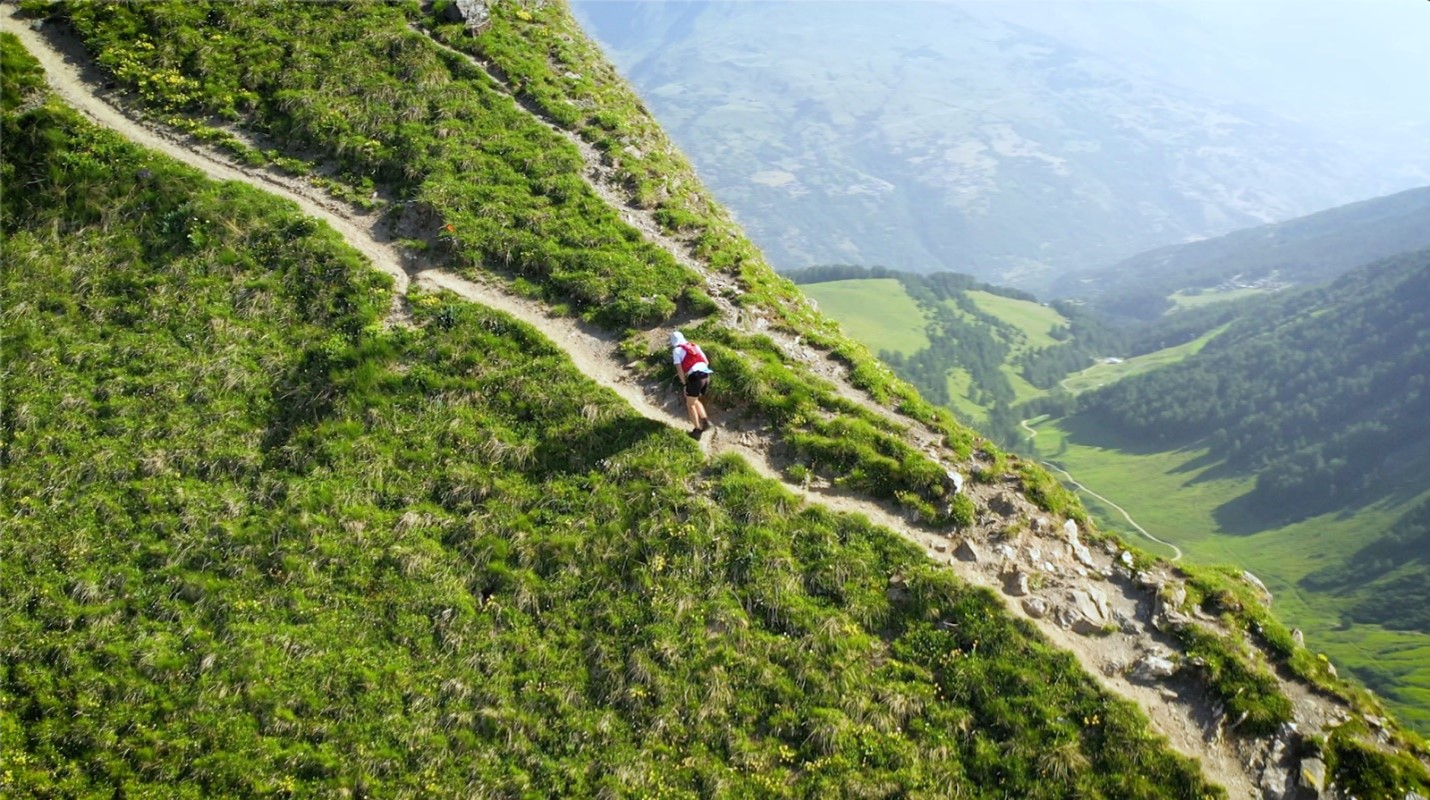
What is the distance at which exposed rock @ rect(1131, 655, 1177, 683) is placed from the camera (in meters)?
17.2

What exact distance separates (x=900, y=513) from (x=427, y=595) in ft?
39.8

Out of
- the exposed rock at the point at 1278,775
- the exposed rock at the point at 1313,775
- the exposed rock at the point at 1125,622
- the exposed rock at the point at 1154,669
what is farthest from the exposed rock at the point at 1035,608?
the exposed rock at the point at 1313,775

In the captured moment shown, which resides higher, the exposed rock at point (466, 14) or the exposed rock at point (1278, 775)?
the exposed rock at point (466, 14)

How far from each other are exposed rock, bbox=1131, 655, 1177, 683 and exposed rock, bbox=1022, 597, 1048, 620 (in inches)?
83.9

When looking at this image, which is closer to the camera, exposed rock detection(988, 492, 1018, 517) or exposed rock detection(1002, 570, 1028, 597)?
exposed rock detection(1002, 570, 1028, 597)

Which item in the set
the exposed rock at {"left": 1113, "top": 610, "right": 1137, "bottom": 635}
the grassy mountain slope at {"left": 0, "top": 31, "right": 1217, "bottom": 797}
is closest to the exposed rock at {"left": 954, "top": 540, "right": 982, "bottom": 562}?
the grassy mountain slope at {"left": 0, "top": 31, "right": 1217, "bottom": 797}

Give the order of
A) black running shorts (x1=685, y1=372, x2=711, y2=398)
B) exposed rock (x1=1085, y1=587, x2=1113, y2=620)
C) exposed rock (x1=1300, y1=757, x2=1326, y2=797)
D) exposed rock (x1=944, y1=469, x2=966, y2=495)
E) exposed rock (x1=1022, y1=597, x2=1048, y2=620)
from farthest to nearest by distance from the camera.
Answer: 1. black running shorts (x1=685, y1=372, x2=711, y2=398)
2. exposed rock (x1=944, y1=469, x2=966, y2=495)
3. exposed rock (x1=1085, y1=587, x2=1113, y2=620)
4. exposed rock (x1=1022, y1=597, x2=1048, y2=620)
5. exposed rock (x1=1300, y1=757, x2=1326, y2=797)

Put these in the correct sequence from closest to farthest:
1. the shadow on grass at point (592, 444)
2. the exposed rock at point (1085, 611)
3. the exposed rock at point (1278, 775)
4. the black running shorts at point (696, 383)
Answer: the exposed rock at point (1278, 775), the exposed rock at point (1085, 611), the shadow on grass at point (592, 444), the black running shorts at point (696, 383)

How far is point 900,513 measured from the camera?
2080 cm

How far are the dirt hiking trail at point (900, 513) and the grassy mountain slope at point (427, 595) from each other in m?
1.00

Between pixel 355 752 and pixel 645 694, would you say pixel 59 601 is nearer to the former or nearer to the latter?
pixel 355 752

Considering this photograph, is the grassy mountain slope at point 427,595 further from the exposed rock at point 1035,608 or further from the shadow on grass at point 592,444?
the exposed rock at point 1035,608

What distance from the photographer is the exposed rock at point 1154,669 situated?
17188 millimetres

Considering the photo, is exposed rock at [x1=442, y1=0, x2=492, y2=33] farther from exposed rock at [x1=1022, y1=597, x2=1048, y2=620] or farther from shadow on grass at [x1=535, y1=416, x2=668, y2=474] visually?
exposed rock at [x1=1022, y1=597, x2=1048, y2=620]
